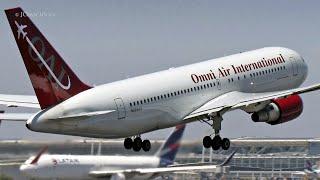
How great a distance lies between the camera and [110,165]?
11888 cm

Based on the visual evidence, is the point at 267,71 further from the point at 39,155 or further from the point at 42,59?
the point at 39,155

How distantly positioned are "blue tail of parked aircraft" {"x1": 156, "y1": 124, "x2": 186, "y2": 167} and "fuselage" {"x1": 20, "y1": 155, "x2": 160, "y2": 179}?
76 cm

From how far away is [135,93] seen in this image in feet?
255

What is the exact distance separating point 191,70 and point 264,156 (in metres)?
104

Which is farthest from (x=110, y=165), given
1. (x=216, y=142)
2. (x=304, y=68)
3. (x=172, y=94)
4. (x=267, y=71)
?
(x=172, y=94)

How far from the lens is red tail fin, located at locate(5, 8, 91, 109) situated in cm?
7444

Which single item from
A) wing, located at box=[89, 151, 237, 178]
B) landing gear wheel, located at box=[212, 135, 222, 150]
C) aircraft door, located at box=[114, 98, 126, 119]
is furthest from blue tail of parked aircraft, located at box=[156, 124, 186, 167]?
aircraft door, located at box=[114, 98, 126, 119]

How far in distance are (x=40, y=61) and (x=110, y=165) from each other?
4521 cm

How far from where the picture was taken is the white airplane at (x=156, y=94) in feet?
245

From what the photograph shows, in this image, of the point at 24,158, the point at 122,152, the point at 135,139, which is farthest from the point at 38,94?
the point at 122,152

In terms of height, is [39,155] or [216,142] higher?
[39,155]

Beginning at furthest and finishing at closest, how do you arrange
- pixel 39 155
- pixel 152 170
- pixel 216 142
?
pixel 152 170 → pixel 39 155 → pixel 216 142

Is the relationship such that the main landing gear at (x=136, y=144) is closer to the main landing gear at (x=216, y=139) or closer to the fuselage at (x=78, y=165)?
the main landing gear at (x=216, y=139)

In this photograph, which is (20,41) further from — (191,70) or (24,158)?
(24,158)
